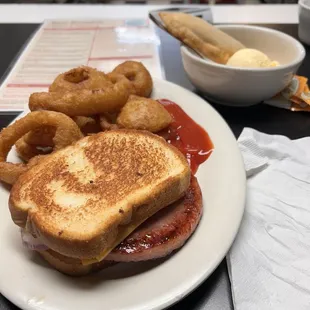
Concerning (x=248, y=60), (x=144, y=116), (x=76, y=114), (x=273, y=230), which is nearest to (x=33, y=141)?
(x=76, y=114)

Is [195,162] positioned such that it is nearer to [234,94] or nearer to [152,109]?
[152,109]

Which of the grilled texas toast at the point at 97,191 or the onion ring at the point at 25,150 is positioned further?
the onion ring at the point at 25,150

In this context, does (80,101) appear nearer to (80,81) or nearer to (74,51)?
(80,81)

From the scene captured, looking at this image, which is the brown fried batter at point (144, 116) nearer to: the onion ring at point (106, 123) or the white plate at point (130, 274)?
the onion ring at point (106, 123)

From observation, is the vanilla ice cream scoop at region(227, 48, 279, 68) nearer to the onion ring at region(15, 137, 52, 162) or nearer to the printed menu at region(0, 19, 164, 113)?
the printed menu at region(0, 19, 164, 113)

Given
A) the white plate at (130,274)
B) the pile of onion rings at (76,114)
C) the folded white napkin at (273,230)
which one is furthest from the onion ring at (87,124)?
the folded white napkin at (273,230)
